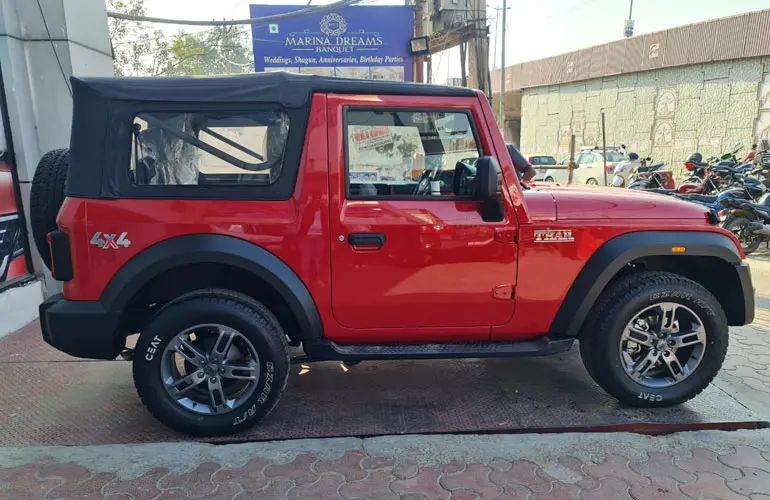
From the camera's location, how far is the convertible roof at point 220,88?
2.77 m

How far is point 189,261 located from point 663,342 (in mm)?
2835

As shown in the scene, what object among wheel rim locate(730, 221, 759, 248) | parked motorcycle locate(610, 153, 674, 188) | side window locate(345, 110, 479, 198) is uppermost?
side window locate(345, 110, 479, 198)

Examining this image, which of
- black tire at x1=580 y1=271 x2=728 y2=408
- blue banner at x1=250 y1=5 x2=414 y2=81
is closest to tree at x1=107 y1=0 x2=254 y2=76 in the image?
blue banner at x1=250 y1=5 x2=414 y2=81

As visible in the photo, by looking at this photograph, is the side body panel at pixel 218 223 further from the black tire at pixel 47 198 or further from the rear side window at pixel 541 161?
the rear side window at pixel 541 161

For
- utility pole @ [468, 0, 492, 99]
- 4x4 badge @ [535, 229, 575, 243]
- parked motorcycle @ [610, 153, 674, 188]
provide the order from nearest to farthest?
4x4 badge @ [535, 229, 575, 243] → utility pole @ [468, 0, 492, 99] → parked motorcycle @ [610, 153, 674, 188]

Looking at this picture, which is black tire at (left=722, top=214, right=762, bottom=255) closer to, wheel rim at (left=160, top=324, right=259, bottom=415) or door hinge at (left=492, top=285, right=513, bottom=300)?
door hinge at (left=492, top=285, right=513, bottom=300)

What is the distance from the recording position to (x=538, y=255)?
3.01 metres

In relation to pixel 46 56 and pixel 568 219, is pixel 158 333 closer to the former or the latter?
pixel 568 219

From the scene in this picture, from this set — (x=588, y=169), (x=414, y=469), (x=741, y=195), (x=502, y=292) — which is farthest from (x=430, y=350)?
(x=588, y=169)

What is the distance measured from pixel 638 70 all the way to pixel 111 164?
24.4 meters

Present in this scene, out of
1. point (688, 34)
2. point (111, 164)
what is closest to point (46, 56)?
point (111, 164)

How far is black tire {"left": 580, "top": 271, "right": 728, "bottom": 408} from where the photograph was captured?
10.1ft

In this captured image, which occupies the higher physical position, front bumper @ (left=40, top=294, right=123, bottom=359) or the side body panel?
the side body panel

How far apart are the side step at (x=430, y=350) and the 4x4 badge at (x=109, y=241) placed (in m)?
1.13
